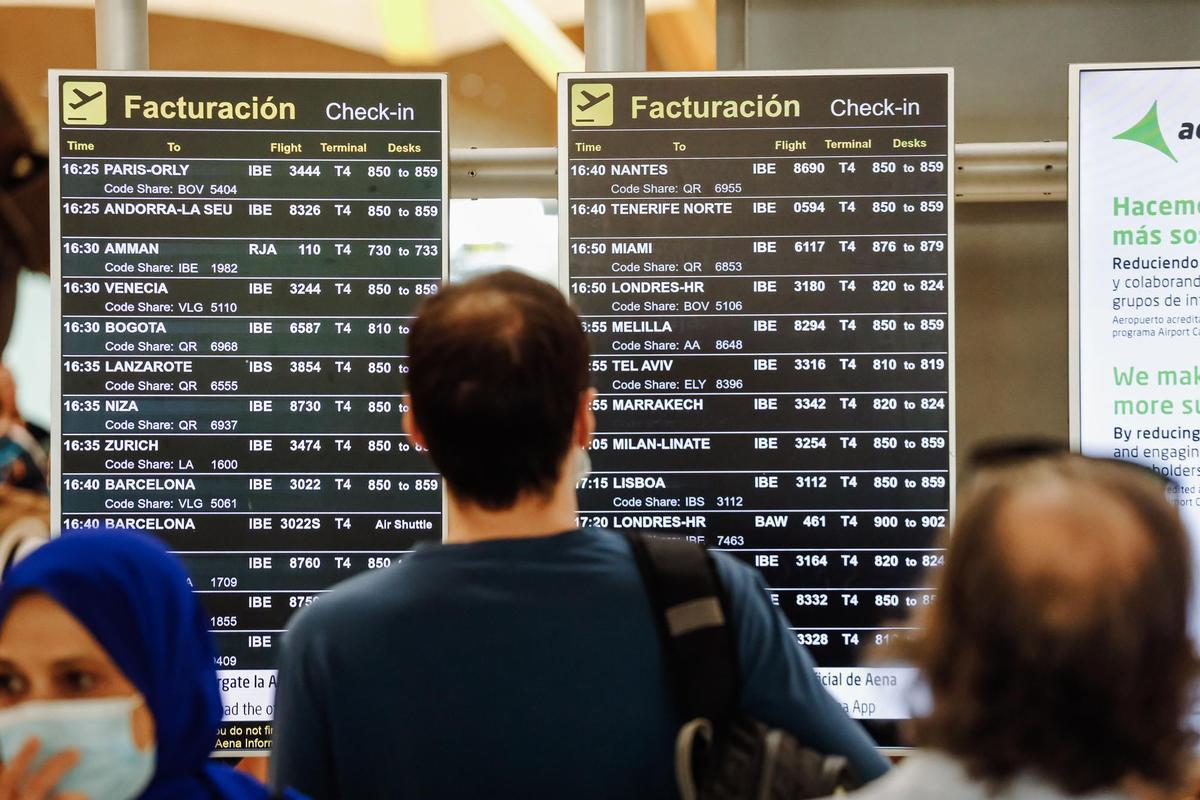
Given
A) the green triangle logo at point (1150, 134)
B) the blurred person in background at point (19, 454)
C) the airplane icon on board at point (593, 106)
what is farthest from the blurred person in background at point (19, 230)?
the green triangle logo at point (1150, 134)

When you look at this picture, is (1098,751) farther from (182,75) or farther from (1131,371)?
(182,75)

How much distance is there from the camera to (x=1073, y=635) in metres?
0.99

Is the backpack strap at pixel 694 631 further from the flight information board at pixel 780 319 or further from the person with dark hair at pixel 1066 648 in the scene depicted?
the flight information board at pixel 780 319

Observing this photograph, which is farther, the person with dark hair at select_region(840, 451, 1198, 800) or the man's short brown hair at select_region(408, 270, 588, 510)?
the man's short brown hair at select_region(408, 270, 588, 510)

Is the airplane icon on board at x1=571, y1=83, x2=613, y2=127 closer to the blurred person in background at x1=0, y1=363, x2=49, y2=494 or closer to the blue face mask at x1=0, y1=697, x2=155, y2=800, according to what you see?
the blurred person in background at x1=0, y1=363, x2=49, y2=494

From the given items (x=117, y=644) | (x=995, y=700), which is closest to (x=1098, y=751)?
(x=995, y=700)

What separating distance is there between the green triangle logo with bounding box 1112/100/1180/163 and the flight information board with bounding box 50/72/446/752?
1.67 metres

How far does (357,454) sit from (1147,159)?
204cm

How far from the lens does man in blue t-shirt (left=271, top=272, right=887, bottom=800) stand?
1338 mm

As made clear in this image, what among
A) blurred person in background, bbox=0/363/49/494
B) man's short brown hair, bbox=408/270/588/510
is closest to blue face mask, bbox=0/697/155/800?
man's short brown hair, bbox=408/270/588/510

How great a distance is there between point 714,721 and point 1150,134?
7.59 feet

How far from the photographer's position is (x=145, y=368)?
3037 millimetres

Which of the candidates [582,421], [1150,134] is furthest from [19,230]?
[1150,134]

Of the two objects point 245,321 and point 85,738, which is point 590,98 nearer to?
point 245,321
